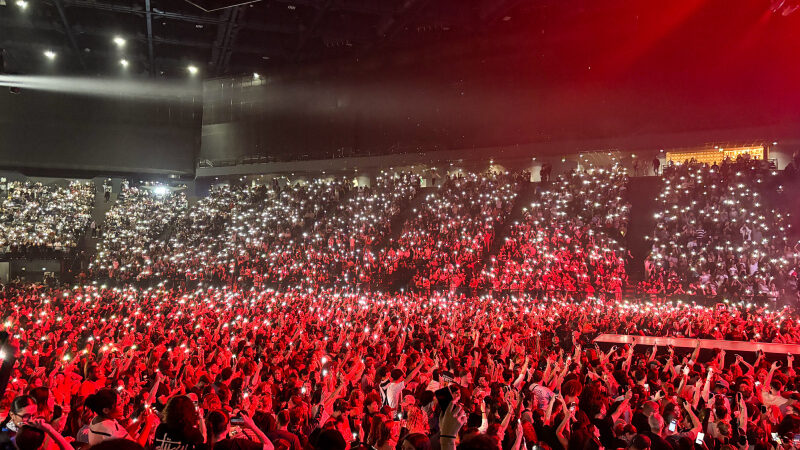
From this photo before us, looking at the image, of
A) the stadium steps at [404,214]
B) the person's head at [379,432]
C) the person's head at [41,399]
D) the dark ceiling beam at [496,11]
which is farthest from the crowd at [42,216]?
the person's head at [379,432]

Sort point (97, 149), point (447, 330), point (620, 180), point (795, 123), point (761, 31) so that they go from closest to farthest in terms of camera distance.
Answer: point (447, 330), point (620, 180), point (795, 123), point (761, 31), point (97, 149)

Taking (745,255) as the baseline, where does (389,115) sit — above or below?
above

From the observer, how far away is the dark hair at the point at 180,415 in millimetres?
3674

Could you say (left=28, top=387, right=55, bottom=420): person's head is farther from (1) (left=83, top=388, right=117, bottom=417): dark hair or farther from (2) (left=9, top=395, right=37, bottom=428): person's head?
(1) (left=83, top=388, right=117, bottom=417): dark hair

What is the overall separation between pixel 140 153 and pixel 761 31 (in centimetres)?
3508

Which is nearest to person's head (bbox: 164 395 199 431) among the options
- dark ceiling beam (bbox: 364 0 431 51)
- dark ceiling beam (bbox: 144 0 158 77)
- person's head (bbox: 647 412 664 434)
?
person's head (bbox: 647 412 664 434)

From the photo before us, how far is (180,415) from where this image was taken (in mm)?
3682

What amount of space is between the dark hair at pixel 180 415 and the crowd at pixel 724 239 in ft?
56.9

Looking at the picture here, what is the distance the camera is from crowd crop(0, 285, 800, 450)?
4184 mm

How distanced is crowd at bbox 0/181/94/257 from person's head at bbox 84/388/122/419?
1253 inches

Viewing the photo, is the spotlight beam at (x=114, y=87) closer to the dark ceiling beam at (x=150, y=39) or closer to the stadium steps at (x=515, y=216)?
the dark ceiling beam at (x=150, y=39)

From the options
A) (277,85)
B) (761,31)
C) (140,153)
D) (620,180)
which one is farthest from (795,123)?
(140,153)

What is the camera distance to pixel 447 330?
1334cm

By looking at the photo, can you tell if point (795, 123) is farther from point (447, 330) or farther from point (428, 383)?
point (428, 383)
